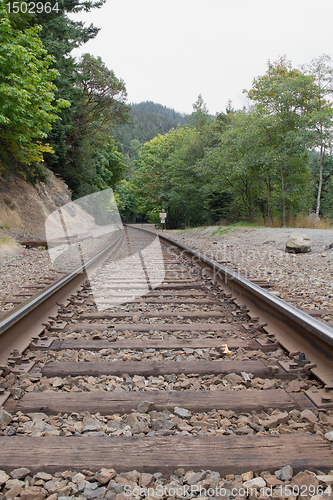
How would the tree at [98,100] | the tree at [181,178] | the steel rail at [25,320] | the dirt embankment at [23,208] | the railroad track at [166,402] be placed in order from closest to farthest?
1. the railroad track at [166,402]
2. the steel rail at [25,320]
3. the dirt embankment at [23,208]
4. the tree at [98,100]
5. the tree at [181,178]

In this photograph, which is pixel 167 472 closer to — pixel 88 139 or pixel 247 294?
pixel 247 294

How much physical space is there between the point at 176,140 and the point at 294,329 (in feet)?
104

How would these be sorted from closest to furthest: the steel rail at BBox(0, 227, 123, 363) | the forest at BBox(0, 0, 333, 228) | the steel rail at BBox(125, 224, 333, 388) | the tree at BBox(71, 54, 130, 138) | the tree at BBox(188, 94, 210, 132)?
the steel rail at BBox(125, 224, 333, 388)
the steel rail at BBox(0, 227, 123, 363)
the forest at BBox(0, 0, 333, 228)
the tree at BBox(71, 54, 130, 138)
the tree at BBox(188, 94, 210, 132)

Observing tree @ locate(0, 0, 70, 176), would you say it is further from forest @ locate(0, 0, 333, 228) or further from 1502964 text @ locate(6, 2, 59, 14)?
1502964 text @ locate(6, 2, 59, 14)

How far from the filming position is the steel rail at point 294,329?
71.9 inches

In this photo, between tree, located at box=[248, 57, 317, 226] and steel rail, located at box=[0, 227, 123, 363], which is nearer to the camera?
steel rail, located at box=[0, 227, 123, 363]

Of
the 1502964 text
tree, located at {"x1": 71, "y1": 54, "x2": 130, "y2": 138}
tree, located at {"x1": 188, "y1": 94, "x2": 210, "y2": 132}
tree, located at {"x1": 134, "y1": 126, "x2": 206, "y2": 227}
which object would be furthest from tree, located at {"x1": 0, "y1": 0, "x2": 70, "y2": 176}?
tree, located at {"x1": 188, "y1": 94, "x2": 210, "y2": 132}

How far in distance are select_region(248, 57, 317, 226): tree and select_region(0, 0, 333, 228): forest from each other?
47 mm

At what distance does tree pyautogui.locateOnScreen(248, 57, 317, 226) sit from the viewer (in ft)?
50.0

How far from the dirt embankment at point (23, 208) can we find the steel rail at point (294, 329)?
9345mm

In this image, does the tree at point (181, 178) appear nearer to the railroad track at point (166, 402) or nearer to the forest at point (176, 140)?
the forest at point (176, 140)

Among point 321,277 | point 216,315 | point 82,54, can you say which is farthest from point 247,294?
point 82,54

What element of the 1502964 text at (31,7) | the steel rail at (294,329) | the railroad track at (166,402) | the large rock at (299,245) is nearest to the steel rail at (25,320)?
the railroad track at (166,402)

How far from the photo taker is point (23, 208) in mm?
14023
